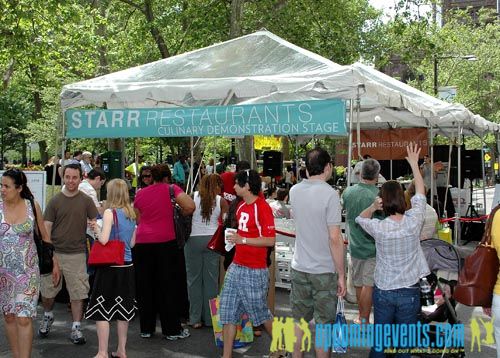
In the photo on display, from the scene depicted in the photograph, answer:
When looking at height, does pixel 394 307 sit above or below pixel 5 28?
below

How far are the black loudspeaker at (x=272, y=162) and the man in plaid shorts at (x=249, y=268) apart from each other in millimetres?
15758

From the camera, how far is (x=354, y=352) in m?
6.57

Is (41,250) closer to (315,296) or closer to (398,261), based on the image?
(315,296)

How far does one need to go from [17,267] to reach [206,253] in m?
2.44

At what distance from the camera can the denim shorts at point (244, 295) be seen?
5723mm

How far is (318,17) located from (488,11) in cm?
2952

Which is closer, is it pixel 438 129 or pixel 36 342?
pixel 36 342

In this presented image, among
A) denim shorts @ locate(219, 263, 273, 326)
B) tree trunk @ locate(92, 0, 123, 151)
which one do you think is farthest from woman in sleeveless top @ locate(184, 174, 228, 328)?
tree trunk @ locate(92, 0, 123, 151)

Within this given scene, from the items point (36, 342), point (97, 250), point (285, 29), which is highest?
point (285, 29)

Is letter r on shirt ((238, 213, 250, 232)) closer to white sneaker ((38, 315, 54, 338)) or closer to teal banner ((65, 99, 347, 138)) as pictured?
teal banner ((65, 99, 347, 138))

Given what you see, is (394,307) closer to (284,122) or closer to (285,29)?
(284,122)

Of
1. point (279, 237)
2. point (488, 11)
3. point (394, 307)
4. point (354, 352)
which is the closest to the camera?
point (394, 307)

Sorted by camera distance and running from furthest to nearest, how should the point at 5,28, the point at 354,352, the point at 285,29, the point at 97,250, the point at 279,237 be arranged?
the point at 285,29
the point at 5,28
the point at 279,237
the point at 354,352
the point at 97,250

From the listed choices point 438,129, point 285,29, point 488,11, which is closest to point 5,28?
point 285,29
